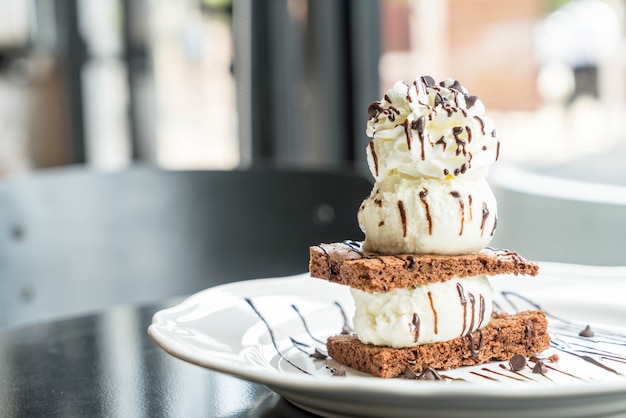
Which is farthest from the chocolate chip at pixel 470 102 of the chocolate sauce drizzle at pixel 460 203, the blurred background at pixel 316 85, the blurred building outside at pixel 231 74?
the blurred building outside at pixel 231 74

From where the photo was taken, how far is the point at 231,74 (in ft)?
12.7

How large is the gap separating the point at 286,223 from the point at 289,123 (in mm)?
1486

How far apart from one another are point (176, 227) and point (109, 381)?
3.40ft

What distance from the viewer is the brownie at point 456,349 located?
0.92 metres

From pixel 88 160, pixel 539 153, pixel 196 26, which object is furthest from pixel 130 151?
pixel 539 153

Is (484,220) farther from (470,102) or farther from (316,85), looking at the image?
(316,85)

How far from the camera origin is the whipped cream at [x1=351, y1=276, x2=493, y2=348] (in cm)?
95

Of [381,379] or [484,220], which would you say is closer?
[381,379]

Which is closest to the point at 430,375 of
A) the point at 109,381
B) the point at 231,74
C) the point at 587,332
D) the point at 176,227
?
the point at 587,332

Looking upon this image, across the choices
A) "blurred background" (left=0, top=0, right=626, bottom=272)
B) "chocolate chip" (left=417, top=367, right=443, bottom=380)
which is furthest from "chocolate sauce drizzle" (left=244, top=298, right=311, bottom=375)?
"blurred background" (left=0, top=0, right=626, bottom=272)

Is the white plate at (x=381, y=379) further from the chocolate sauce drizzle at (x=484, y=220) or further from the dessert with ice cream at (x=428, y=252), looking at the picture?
the chocolate sauce drizzle at (x=484, y=220)

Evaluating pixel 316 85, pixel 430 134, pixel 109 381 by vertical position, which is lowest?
pixel 109 381

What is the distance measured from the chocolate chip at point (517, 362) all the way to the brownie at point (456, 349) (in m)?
0.05

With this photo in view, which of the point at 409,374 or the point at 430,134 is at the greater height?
the point at 430,134
